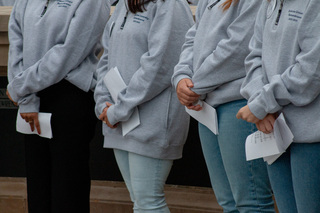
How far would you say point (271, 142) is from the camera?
7.30ft

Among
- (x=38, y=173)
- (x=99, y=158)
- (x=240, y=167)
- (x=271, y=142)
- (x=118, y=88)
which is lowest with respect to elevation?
(x=99, y=158)

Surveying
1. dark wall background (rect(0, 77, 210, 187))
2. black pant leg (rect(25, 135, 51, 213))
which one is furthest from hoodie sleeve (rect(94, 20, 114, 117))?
dark wall background (rect(0, 77, 210, 187))

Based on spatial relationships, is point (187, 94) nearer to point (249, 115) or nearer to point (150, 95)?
point (150, 95)

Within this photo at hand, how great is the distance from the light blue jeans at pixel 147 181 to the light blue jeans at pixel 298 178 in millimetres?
921

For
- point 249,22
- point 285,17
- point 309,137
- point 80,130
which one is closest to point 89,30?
point 80,130

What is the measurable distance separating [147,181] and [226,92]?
0.70m

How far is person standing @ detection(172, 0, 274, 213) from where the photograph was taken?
2527 millimetres

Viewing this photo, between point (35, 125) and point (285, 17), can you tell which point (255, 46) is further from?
point (35, 125)

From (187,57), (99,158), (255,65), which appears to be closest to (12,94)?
(99,158)

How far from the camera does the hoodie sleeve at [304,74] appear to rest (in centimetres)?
205

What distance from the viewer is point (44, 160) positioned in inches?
134

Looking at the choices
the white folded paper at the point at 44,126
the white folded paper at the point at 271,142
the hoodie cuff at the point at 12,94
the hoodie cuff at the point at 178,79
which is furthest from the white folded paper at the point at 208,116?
the hoodie cuff at the point at 12,94

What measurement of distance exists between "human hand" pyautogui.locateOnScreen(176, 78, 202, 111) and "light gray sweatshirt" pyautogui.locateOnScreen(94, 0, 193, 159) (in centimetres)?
27

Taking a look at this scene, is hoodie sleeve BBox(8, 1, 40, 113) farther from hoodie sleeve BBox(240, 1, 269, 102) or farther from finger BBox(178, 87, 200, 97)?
hoodie sleeve BBox(240, 1, 269, 102)
